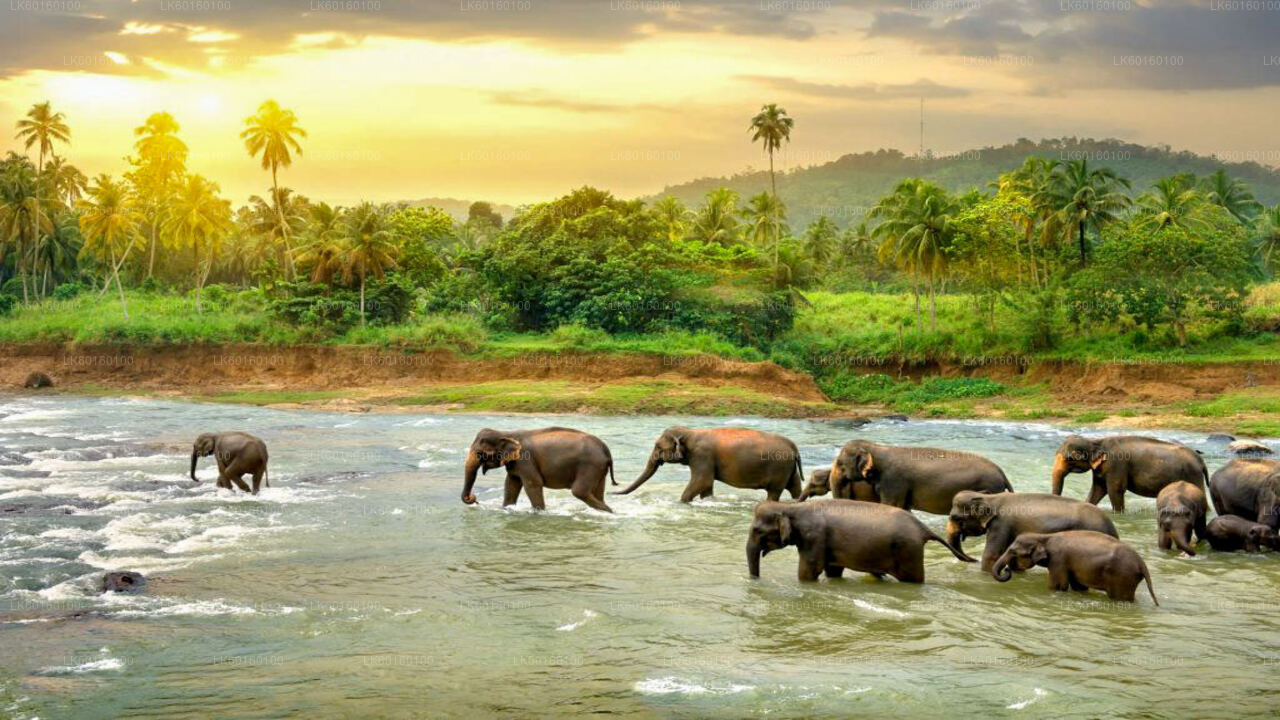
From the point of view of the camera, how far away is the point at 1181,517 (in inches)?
583

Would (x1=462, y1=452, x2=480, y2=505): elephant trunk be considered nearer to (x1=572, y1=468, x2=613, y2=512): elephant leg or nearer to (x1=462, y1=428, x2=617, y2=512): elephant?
(x1=462, y1=428, x2=617, y2=512): elephant

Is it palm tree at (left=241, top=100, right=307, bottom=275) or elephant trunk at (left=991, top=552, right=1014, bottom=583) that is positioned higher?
palm tree at (left=241, top=100, right=307, bottom=275)

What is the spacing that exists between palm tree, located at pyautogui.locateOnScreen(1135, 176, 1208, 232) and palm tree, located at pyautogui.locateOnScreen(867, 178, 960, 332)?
8273 mm

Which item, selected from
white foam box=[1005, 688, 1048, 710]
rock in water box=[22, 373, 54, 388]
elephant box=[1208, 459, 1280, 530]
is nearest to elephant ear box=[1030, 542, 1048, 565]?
white foam box=[1005, 688, 1048, 710]

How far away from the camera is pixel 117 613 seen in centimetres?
1225

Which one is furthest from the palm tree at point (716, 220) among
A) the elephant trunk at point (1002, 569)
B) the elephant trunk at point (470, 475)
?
the elephant trunk at point (1002, 569)

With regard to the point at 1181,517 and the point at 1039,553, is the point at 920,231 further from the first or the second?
the point at 1039,553

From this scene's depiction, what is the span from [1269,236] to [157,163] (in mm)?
75682

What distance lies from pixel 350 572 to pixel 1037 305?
129 feet

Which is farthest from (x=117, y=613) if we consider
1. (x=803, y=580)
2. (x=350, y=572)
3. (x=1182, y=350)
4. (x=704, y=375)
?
(x=1182, y=350)

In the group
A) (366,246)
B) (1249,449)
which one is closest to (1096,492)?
(1249,449)

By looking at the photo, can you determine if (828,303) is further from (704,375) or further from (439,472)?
(439,472)

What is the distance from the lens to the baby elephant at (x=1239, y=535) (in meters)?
14.9

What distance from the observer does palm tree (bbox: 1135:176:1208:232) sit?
5059 cm
